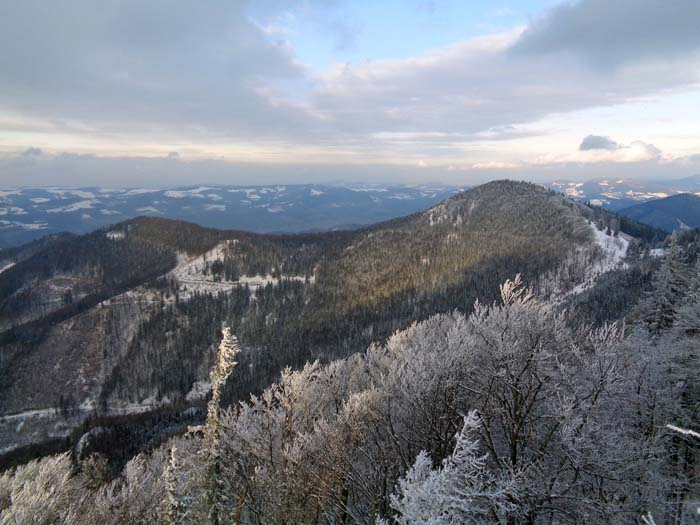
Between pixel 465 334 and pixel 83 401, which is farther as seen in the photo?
pixel 83 401

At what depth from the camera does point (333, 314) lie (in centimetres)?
17012

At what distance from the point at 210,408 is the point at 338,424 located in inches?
243

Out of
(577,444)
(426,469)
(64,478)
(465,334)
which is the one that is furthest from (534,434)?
(64,478)

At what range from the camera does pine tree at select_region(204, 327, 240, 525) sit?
16078 millimetres

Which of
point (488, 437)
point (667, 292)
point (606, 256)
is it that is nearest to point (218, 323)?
point (667, 292)

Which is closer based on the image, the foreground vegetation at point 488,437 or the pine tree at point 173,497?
the foreground vegetation at point 488,437

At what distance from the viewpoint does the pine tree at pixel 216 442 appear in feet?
52.7

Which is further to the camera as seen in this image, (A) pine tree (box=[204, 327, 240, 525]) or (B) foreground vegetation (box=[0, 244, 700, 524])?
(A) pine tree (box=[204, 327, 240, 525])

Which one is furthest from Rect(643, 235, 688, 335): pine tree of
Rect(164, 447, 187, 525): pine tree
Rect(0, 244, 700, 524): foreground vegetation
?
Rect(164, 447, 187, 525): pine tree

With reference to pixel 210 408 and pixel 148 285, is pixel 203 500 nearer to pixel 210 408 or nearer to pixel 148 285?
pixel 210 408

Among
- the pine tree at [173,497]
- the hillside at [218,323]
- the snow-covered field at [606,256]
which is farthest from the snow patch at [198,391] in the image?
the snow-covered field at [606,256]

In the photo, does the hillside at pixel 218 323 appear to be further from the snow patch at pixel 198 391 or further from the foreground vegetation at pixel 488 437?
the foreground vegetation at pixel 488 437

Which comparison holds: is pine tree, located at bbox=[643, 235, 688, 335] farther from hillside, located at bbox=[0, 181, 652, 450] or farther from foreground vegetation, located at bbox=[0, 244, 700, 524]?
hillside, located at bbox=[0, 181, 652, 450]

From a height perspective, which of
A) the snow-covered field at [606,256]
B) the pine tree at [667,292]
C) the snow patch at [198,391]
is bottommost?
the snow patch at [198,391]
